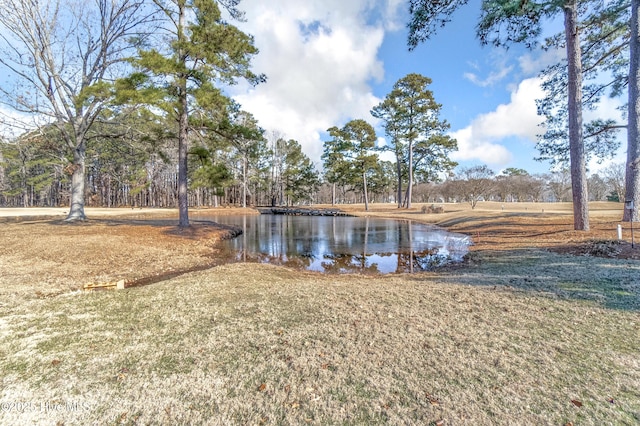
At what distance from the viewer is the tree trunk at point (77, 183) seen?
14.4 m

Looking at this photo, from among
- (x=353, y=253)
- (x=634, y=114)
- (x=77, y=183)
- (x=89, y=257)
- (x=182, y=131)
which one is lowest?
(x=353, y=253)

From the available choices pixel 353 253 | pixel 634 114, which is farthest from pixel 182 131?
pixel 634 114

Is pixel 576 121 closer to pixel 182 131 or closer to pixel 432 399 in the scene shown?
pixel 432 399

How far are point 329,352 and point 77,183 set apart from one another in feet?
57.6

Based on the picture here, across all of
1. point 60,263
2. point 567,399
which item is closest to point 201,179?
point 60,263

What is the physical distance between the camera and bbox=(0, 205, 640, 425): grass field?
7.04 feet

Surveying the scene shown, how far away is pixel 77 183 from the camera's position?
14.6 meters

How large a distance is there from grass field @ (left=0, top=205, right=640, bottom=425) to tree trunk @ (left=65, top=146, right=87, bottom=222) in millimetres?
11313

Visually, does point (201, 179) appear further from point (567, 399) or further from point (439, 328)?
point (567, 399)

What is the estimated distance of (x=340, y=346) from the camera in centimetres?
306

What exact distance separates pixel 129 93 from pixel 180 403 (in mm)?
11750

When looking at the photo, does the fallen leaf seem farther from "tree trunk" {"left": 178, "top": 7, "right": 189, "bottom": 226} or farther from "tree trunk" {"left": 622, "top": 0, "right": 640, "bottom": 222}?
"tree trunk" {"left": 178, "top": 7, "right": 189, "bottom": 226}

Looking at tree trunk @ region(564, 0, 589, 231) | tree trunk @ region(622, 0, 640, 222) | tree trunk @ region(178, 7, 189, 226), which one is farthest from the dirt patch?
tree trunk @ region(622, 0, 640, 222)

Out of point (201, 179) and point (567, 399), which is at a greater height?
point (201, 179)
